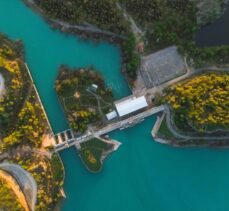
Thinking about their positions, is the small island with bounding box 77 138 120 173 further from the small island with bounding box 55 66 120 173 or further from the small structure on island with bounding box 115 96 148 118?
the small structure on island with bounding box 115 96 148 118

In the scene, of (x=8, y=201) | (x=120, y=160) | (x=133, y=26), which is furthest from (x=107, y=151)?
(x=133, y=26)

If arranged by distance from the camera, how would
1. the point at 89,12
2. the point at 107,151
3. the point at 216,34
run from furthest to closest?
the point at 216,34 < the point at 89,12 < the point at 107,151

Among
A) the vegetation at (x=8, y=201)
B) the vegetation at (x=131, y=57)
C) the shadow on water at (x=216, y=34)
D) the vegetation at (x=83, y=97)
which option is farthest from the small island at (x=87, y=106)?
the shadow on water at (x=216, y=34)

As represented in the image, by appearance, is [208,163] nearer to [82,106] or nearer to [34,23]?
[82,106]

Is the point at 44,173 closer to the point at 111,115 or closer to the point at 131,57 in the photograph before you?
the point at 111,115

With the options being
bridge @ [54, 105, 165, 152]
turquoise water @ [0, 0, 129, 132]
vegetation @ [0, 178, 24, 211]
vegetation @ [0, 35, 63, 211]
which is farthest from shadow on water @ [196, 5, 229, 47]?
vegetation @ [0, 178, 24, 211]

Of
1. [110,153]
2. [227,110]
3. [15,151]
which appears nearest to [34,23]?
[15,151]
